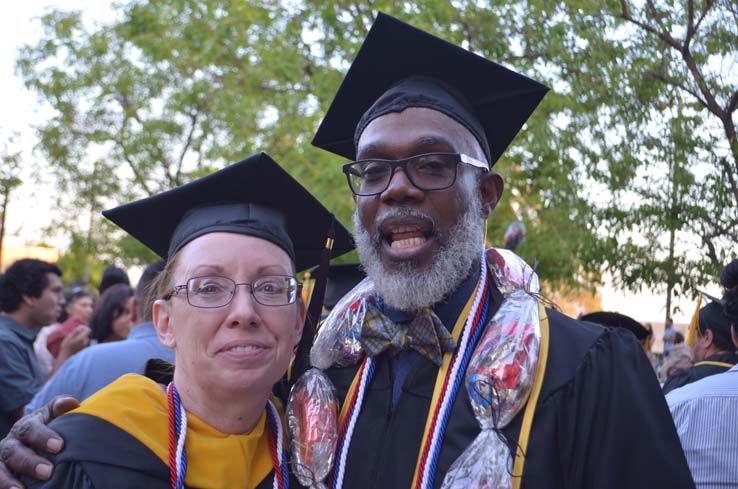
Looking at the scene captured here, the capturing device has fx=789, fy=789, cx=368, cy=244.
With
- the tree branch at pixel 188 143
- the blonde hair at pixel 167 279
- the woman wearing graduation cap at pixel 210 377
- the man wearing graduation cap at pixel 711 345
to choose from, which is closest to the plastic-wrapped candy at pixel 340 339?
the woman wearing graduation cap at pixel 210 377

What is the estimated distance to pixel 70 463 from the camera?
231 cm

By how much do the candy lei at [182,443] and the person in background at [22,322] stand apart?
2.95 meters

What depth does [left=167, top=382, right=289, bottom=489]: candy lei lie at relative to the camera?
2.34 meters

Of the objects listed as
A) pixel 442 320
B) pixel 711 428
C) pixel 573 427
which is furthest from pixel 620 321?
pixel 573 427

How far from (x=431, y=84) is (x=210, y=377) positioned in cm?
134

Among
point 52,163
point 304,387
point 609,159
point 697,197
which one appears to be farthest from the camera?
point 52,163

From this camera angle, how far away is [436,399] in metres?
2.47

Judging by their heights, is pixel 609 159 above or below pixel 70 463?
above

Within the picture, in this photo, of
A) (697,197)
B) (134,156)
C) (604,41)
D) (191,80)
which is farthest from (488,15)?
(134,156)

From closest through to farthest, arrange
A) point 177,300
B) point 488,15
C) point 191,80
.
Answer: point 177,300, point 488,15, point 191,80

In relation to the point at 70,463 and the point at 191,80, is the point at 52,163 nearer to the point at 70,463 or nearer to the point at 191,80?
the point at 191,80

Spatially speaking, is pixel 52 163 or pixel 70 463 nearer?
pixel 70 463

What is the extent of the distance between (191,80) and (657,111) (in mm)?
10489

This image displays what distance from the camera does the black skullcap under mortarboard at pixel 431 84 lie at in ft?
9.45
